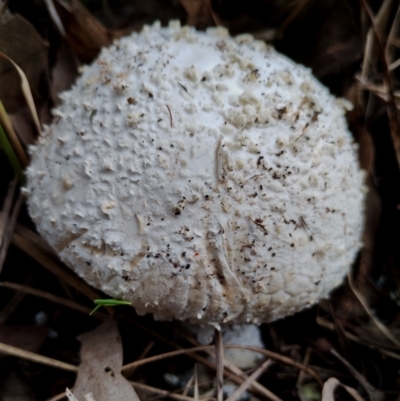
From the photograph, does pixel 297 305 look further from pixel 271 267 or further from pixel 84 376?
pixel 84 376

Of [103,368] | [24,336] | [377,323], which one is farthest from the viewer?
[377,323]

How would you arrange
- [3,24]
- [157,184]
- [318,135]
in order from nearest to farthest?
[157,184] → [318,135] → [3,24]

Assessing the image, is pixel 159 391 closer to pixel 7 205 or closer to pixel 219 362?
pixel 219 362

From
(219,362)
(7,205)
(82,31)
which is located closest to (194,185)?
(219,362)

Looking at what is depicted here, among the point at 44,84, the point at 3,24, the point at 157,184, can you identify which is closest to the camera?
the point at 157,184

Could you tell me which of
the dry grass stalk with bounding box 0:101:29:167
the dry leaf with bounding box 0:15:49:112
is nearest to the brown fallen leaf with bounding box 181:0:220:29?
the dry leaf with bounding box 0:15:49:112

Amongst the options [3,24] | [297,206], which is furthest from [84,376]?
[3,24]

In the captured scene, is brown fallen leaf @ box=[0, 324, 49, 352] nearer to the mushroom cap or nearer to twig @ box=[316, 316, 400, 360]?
the mushroom cap
